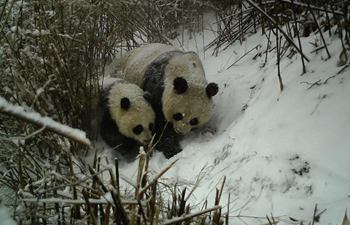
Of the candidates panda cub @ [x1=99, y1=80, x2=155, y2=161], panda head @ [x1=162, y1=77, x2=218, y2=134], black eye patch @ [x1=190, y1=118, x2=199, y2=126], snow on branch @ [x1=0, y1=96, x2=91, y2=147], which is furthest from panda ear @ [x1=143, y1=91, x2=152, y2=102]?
snow on branch @ [x1=0, y1=96, x2=91, y2=147]

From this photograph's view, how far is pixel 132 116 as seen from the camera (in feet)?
12.9

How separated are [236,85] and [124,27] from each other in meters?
1.99

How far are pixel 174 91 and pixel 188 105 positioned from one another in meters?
0.21

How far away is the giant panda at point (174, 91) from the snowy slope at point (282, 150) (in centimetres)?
17

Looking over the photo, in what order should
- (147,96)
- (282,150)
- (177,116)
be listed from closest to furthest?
1. (282,150)
2. (177,116)
3. (147,96)

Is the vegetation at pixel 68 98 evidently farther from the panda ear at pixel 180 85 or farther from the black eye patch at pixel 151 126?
the panda ear at pixel 180 85

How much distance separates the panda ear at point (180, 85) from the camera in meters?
3.92

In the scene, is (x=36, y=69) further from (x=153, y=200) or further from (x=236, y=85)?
(x=236, y=85)

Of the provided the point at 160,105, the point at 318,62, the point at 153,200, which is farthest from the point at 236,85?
the point at 153,200

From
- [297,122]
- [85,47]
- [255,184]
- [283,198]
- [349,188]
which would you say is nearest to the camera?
Answer: [349,188]

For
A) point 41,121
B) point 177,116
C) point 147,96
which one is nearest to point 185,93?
point 177,116

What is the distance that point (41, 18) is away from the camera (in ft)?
9.70

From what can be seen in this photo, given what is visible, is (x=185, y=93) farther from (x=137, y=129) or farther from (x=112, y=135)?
(x=112, y=135)

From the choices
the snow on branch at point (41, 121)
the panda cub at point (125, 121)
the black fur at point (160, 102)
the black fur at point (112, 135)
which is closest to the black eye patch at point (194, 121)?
the black fur at point (160, 102)
